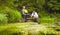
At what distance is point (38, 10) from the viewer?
59.8 ft

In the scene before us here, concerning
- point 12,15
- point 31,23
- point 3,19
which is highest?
point 12,15

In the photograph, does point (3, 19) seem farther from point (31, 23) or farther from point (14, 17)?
point (31, 23)

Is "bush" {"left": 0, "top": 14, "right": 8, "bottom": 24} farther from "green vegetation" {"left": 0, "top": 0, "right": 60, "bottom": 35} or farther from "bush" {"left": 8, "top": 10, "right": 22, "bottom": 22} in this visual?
"bush" {"left": 8, "top": 10, "right": 22, "bottom": 22}

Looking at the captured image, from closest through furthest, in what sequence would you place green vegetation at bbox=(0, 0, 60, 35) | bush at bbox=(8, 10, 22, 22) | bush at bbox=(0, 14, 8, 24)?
green vegetation at bbox=(0, 0, 60, 35)
bush at bbox=(0, 14, 8, 24)
bush at bbox=(8, 10, 22, 22)

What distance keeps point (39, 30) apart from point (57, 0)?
291 inches

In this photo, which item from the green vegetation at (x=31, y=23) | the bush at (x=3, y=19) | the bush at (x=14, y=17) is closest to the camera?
the green vegetation at (x=31, y=23)

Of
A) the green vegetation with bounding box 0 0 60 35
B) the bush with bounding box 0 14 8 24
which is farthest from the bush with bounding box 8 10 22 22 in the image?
the bush with bounding box 0 14 8 24

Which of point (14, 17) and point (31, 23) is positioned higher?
point (14, 17)

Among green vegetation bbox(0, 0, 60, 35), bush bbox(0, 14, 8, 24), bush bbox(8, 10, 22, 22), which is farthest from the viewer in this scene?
bush bbox(8, 10, 22, 22)

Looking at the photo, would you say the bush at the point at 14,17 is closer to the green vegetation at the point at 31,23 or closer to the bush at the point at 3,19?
the green vegetation at the point at 31,23

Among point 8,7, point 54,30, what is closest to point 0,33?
point 54,30

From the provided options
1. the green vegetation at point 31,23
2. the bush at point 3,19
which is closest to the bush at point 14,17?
the green vegetation at point 31,23

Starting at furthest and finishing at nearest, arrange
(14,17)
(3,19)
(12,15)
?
(12,15) < (14,17) < (3,19)

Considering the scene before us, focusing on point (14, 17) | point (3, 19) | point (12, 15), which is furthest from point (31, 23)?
point (3, 19)
